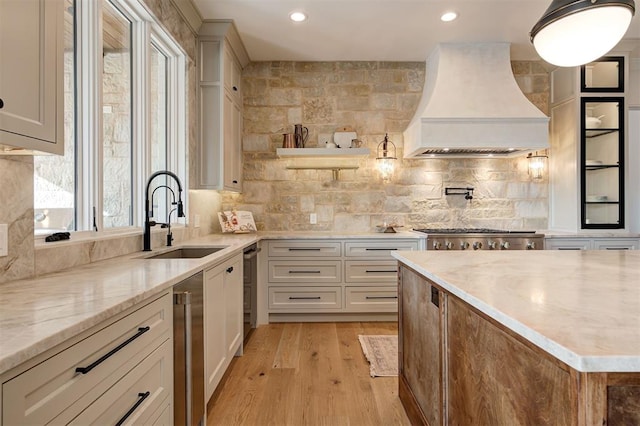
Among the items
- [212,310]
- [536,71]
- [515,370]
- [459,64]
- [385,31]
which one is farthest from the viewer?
[536,71]

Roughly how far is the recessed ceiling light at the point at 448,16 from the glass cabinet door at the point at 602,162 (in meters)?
1.76

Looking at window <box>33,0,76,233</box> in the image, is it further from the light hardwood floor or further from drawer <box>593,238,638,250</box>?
drawer <box>593,238,638,250</box>

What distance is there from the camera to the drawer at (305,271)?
373 centimetres

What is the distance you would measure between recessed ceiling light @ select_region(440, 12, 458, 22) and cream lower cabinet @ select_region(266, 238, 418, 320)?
2126mm

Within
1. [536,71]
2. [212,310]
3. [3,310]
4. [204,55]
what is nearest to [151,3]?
[204,55]

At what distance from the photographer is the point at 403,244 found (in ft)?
12.3

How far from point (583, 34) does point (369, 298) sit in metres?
2.84

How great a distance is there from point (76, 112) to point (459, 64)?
3553 mm

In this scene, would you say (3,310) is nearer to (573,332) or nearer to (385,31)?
(573,332)

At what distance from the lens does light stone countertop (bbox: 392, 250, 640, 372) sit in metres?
0.72

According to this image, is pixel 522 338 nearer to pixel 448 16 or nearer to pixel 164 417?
pixel 164 417

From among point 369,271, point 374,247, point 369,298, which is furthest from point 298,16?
point 369,298

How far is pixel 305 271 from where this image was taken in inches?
147

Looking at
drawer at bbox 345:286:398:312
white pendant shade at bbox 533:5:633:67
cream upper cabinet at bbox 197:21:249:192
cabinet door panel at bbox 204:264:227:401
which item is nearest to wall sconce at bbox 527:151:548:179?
drawer at bbox 345:286:398:312
